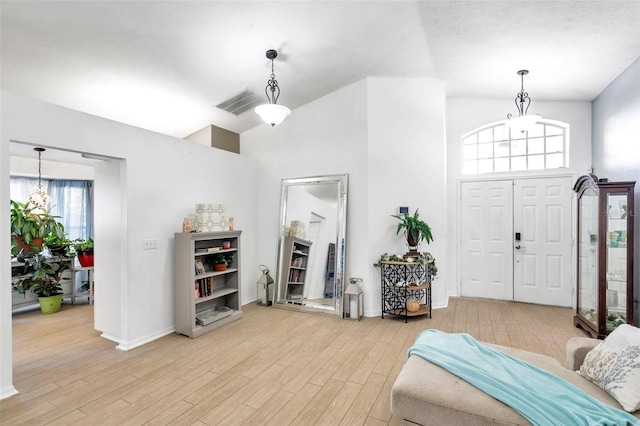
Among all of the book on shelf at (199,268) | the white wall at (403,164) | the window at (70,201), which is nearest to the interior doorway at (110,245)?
the book on shelf at (199,268)

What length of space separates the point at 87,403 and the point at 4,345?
0.85m

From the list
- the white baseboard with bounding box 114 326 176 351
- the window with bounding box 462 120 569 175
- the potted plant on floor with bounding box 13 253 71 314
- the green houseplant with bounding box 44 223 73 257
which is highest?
the window with bounding box 462 120 569 175

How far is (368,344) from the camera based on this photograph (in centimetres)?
339

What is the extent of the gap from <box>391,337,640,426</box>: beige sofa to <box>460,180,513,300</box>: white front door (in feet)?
10.9

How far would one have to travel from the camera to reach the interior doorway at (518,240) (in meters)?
4.70

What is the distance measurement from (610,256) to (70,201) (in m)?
8.63

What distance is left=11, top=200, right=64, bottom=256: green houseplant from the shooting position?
4480 millimetres

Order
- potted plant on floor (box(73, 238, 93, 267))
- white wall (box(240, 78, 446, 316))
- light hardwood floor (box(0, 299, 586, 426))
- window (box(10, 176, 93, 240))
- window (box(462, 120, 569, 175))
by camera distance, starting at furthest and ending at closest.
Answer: window (box(10, 176, 93, 240)) → potted plant on floor (box(73, 238, 93, 267)) → window (box(462, 120, 569, 175)) → white wall (box(240, 78, 446, 316)) → light hardwood floor (box(0, 299, 586, 426))

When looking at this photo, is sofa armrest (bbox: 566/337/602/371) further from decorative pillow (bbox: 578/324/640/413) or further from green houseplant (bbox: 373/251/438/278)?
green houseplant (bbox: 373/251/438/278)

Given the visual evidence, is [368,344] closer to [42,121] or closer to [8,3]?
[42,121]

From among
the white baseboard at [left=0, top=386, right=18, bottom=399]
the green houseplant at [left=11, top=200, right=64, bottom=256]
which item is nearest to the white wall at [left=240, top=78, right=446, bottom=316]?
the white baseboard at [left=0, top=386, right=18, bottom=399]

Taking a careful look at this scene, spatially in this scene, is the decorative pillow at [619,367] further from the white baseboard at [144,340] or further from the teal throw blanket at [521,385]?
the white baseboard at [144,340]

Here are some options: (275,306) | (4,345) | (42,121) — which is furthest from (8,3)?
(275,306)

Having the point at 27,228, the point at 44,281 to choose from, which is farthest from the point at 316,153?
the point at 44,281
